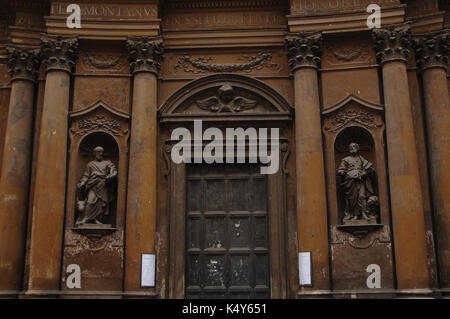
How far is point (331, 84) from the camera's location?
40.6ft

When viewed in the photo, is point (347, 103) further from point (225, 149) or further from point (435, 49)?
point (225, 149)

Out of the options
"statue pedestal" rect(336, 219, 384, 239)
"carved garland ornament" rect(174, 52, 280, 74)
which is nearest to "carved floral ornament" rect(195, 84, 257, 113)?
"carved garland ornament" rect(174, 52, 280, 74)

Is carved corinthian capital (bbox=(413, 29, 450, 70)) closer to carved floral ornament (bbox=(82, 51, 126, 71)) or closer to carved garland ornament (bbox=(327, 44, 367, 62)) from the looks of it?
carved garland ornament (bbox=(327, 44, 367, 62))

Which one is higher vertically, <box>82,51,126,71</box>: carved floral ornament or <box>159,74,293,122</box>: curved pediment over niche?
<box>82,51,126,71</box>: carved floral ornament

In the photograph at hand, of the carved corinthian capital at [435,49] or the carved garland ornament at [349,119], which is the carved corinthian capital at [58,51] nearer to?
the carved garland ornament at [349,119]

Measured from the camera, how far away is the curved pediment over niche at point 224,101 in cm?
1251

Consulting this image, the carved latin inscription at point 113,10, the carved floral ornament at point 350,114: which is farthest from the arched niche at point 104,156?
the carved floral ornament at point 350,114

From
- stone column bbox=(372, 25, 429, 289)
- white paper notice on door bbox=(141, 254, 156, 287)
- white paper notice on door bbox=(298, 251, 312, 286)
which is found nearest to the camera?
stone column bbox=(372, 25, 429, 289)

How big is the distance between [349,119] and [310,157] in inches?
51.3

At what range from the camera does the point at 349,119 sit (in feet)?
39.8

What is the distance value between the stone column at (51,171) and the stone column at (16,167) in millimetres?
590

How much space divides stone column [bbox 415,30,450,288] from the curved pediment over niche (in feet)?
9.96

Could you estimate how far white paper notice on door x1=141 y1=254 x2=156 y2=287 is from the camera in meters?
11.3

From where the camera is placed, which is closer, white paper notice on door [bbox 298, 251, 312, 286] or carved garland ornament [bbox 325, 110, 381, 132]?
white paper notice on door [bbox 298, 251, 312, 286]
